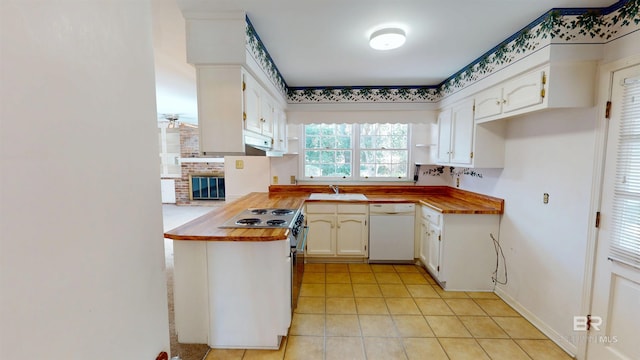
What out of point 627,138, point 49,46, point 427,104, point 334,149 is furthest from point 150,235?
point 427,104

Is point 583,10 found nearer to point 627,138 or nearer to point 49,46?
point 627,138

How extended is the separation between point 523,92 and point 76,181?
2.69 m

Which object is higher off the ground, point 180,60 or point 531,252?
point 180,60

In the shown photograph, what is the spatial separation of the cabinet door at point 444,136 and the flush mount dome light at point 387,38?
1581mm

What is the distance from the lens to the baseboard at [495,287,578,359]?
6.32 ft

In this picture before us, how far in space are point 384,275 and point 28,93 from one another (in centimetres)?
331

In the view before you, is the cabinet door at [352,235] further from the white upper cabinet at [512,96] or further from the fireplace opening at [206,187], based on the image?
the fireplace opening at [206,187]

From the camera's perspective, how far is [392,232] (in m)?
3.41

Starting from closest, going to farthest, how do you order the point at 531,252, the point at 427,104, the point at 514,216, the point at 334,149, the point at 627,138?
the point at 627,138, the point at 531,252, the point at 514,216, the point at 427,104, the point at 334,149

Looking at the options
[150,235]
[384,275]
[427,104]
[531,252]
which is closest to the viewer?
[150,235]

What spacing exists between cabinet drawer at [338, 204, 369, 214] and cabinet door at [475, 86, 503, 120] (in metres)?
1.61

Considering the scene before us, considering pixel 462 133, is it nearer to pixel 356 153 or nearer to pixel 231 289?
pixel 356 153

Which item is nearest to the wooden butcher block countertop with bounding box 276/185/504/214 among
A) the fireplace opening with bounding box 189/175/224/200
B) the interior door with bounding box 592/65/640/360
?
the interior door with bounding box 592/65/640/360

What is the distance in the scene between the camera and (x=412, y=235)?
3.41 metres
